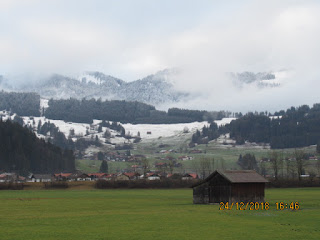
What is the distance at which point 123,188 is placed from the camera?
160750 millimetres

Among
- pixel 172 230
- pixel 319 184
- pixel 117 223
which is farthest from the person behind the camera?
pixel 319 184

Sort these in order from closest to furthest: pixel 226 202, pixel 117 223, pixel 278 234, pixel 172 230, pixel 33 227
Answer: pixel 278 234 → pixel 172 230 → pixel 33 227 → pixel 117 223 → pixel 226 202

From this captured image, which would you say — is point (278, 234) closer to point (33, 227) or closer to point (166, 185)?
point (33, 227)

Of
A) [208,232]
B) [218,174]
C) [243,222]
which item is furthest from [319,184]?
[208,232]

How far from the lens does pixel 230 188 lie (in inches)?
3241

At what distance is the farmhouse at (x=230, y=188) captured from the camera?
82.5 metres

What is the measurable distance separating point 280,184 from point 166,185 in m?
38.4
